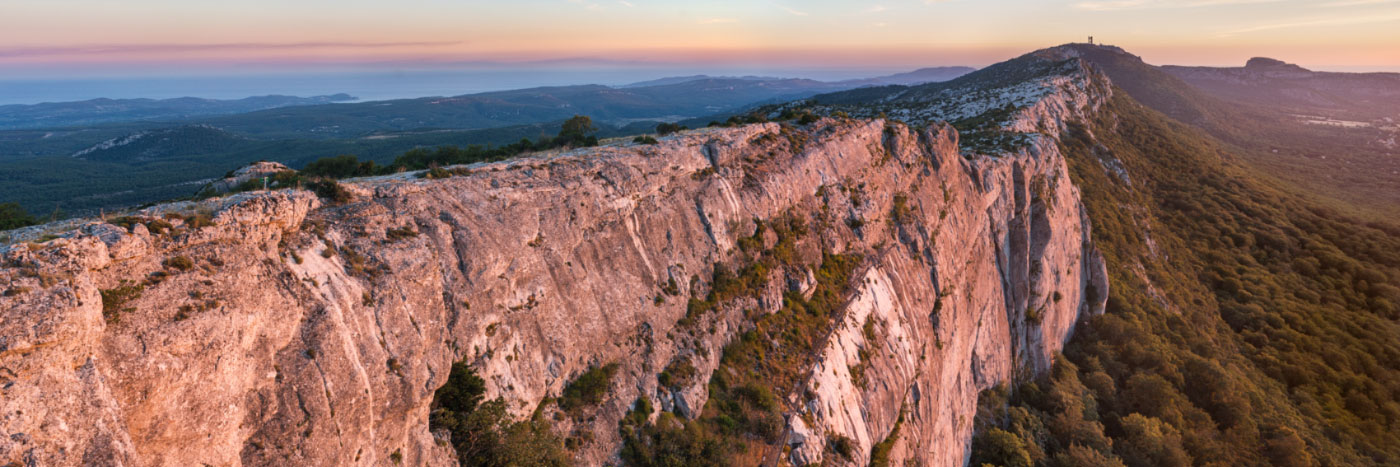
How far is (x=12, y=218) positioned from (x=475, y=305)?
582 inches

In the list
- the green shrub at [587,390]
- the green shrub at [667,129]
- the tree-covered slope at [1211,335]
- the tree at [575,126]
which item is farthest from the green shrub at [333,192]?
the tree-covered slope at [1211,335]

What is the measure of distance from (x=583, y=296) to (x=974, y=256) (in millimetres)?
42259

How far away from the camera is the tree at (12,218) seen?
15.5 m

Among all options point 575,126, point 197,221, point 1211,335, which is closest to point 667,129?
point 575,126

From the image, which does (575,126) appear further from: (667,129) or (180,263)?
(180,263)

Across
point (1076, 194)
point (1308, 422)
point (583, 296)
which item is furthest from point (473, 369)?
point (1308, 422)

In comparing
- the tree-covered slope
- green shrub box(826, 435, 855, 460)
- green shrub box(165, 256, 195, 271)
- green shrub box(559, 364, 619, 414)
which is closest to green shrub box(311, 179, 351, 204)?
green shrub box(165, 256, 195, 271)

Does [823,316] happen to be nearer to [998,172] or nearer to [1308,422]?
[998,172]

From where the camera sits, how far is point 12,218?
16531mm

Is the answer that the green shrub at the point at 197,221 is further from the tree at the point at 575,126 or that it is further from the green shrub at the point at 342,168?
the tree at the point at 575,126

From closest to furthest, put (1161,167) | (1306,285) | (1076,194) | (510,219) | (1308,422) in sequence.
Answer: (510,219) → (1308,422) → (1076,194) → (1306,285) → (1161,167)

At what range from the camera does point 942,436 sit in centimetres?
4003

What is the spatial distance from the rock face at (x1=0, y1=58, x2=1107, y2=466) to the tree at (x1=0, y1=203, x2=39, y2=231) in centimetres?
556

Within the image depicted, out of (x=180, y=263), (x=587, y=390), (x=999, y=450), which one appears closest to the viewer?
(x=180, y=263)
